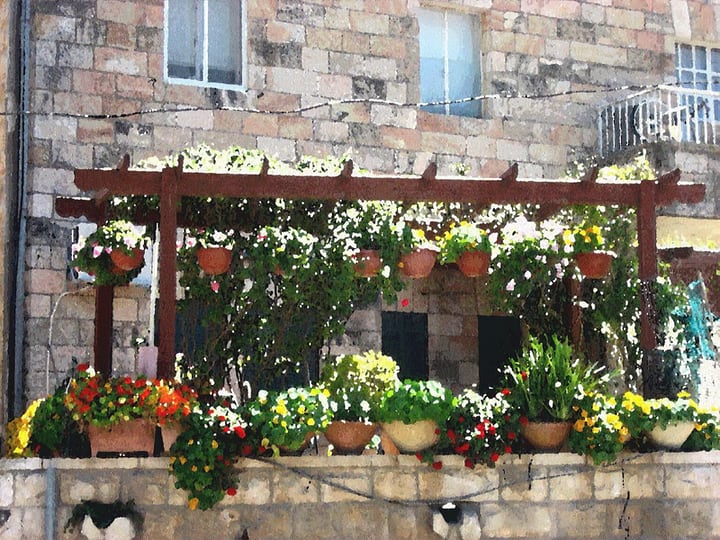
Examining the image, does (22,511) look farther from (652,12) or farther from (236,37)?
(652,12)

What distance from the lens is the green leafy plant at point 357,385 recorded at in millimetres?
8680

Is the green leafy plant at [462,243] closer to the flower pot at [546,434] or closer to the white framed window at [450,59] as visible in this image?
the flower pot at [546,434]

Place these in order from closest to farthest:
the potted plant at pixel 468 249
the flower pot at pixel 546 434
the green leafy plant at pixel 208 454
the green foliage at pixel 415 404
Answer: the green leafy plant at pixel 208 454 < the green foliage at pixel 415 404 < the flower pot at pixel 546 434 < the potted plant at pixel 468 249

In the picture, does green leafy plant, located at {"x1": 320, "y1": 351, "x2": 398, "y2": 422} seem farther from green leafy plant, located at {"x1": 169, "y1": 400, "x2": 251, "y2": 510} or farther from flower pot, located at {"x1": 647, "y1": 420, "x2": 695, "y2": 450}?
flower pot, located at {"x1": 647, "y1": 420, "x2": 695, "y2": 450}

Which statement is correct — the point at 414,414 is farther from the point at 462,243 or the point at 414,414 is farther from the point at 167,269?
the point at 167,269

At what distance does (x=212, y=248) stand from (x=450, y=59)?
531 centimetres

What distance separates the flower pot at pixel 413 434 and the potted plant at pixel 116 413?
5.00 ft

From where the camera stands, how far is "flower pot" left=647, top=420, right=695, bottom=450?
8.80 meters

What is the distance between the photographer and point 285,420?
8.33 meters

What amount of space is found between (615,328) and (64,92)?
204 inches

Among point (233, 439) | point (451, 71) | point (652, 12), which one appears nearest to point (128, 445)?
point (233, 439)

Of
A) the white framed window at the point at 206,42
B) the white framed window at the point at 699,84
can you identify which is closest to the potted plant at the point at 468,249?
the white framed window at the point at 206,42

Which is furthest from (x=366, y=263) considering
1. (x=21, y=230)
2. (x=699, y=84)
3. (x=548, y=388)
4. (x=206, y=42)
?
(x=699, y=84)

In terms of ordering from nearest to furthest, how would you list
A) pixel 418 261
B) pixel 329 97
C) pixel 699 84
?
pixel 418 261 < pixel 329 97 < pixel 699 84
